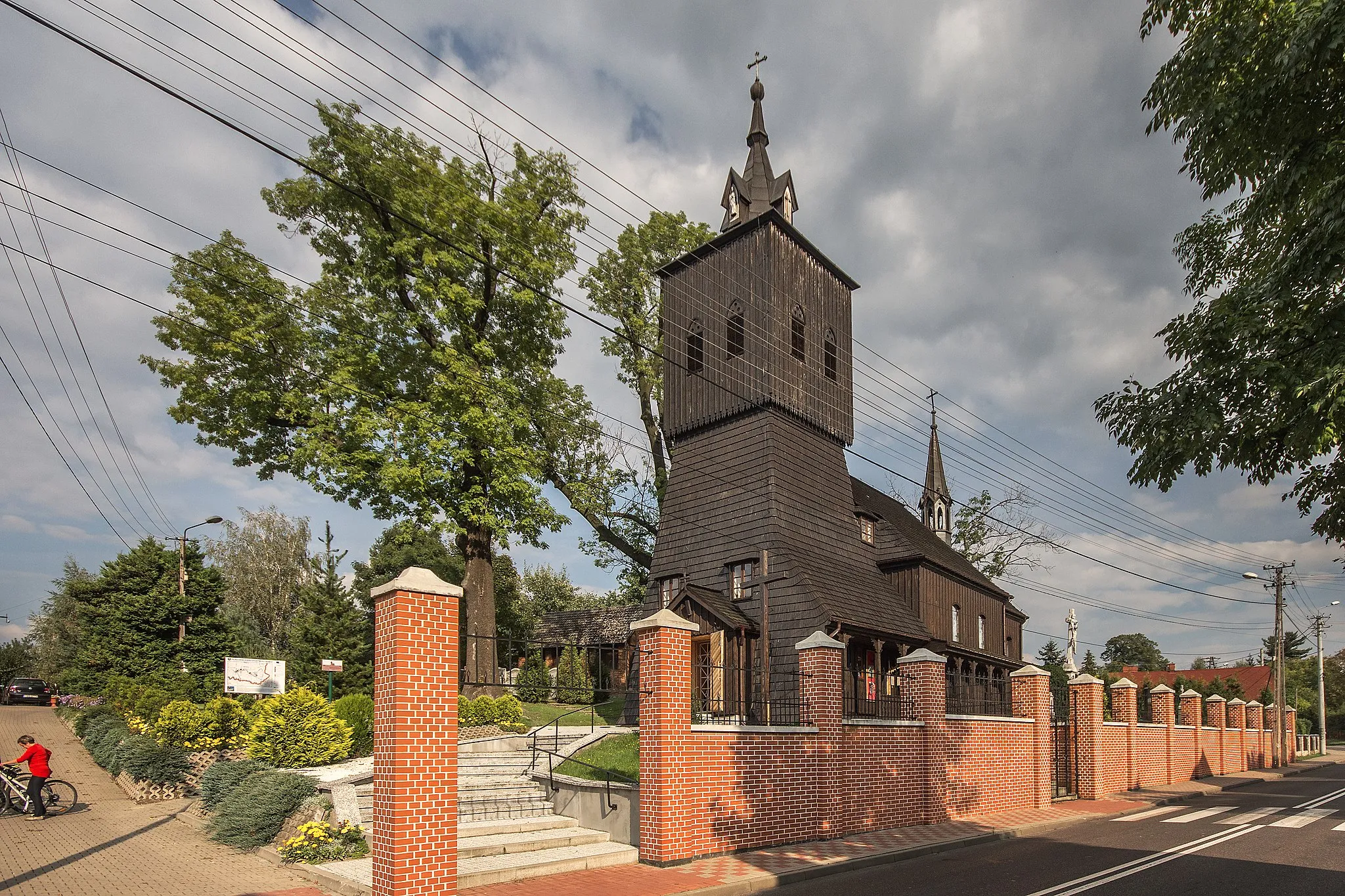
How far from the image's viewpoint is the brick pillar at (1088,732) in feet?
62.8

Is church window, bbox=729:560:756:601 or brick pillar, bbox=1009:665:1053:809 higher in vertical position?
church window, bbox=729:560:756:601

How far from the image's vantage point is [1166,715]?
23.7 m

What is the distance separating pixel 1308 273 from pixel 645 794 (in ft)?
29.5

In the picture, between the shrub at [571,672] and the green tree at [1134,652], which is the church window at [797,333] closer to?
the shrub at [571,672]

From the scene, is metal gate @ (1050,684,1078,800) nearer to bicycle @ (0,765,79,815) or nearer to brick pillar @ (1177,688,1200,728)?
brick pillar @ (1177,688,1200,728)

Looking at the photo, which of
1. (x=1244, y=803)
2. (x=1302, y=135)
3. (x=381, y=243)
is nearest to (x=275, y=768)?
(x=381, y=243)

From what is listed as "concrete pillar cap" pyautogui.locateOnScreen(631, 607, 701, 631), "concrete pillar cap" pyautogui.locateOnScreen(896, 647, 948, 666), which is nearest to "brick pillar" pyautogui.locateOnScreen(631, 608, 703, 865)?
"concrete pillar cap" pyautogui.locateOnScreen(631, 607, 701, 631)

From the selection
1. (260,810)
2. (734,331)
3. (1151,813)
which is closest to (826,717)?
(260,810)

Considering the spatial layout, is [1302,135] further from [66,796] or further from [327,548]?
[327,548]

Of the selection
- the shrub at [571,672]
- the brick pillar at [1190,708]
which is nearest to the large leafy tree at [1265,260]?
the brick pillar at [1190,708]

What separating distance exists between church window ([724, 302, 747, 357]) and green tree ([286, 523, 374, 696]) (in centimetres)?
2041

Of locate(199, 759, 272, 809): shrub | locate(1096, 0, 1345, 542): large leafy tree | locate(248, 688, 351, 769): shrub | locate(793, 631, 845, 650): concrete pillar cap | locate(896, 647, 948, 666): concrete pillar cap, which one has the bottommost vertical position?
locate(199, 759, 272, 809): shrub

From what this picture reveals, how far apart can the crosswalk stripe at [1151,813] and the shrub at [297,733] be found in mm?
15028

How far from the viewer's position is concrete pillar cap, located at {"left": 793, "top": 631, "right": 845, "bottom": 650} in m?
12.4
